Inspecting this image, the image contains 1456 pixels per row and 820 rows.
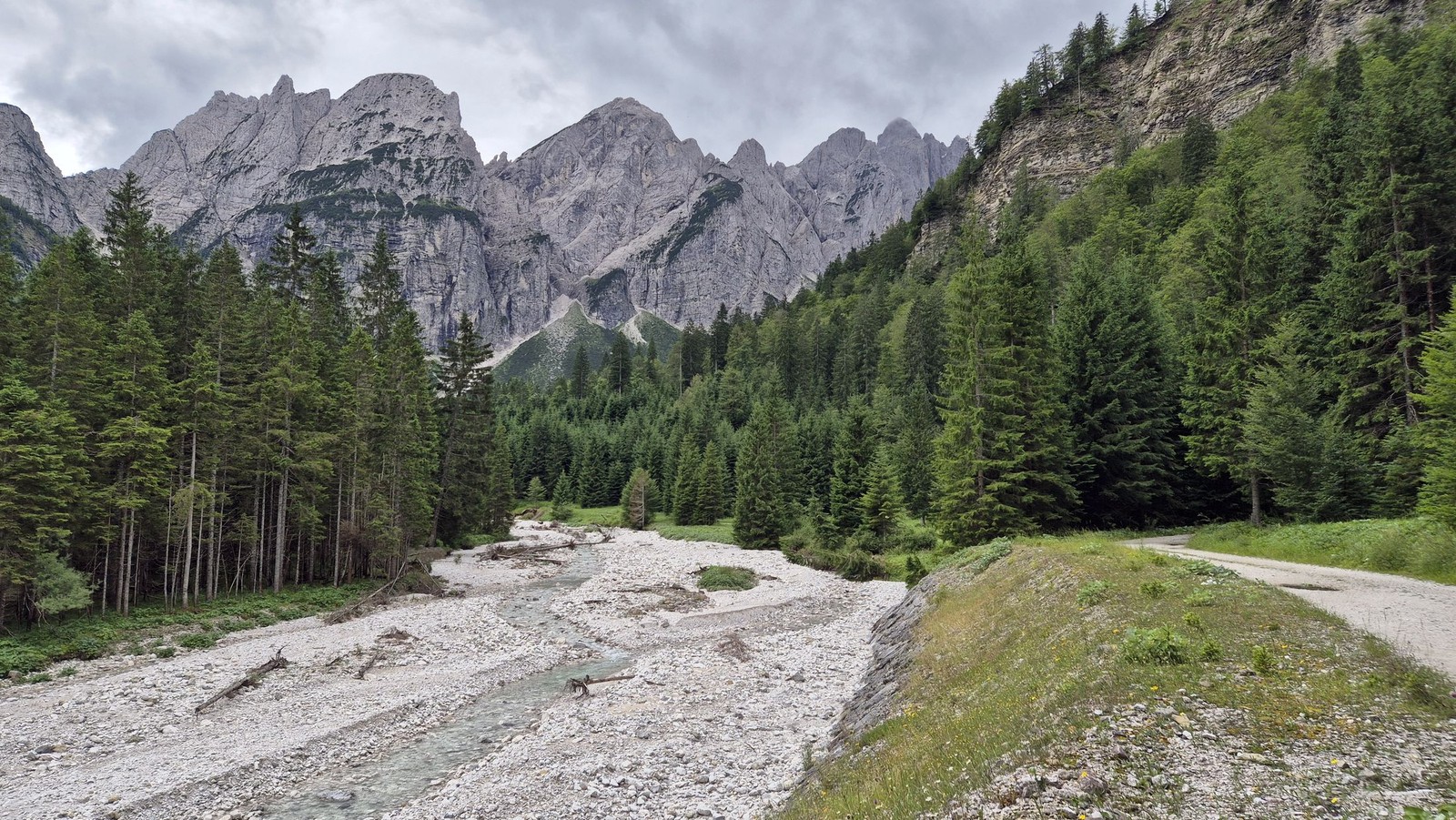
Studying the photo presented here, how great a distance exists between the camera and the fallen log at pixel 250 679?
18.5m

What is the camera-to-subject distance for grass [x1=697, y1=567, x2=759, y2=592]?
3925cm

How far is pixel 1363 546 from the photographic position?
1809 cm

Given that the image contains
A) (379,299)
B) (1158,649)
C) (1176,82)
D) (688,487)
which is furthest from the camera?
(1176,82)

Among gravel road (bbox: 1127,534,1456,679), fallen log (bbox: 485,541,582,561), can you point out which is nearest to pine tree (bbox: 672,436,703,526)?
fallen log (bbox: 485,541,582,561)

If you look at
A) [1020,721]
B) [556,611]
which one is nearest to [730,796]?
[1020,721]

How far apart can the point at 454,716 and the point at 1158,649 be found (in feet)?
60.7

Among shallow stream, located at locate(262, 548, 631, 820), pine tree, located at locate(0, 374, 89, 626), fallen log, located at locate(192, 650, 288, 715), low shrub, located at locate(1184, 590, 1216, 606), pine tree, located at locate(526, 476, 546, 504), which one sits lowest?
shallow stream, located at locate(262, 548, 631, 820)

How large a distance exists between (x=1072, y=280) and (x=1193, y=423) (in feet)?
35.5

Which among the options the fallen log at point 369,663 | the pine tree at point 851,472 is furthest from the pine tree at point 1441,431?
the fallen log at point 369,663

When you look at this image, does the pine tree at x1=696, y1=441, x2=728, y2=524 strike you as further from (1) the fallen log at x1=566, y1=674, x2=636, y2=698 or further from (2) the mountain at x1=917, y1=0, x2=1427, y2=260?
(2) the mountain at x1=917, y1=0, x2=1427, y2=260

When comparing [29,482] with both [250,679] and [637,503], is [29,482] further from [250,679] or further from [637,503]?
[637,503]

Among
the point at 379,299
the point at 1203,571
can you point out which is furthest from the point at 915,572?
the point at 379,299

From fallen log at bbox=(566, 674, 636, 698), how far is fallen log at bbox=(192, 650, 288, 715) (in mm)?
10531

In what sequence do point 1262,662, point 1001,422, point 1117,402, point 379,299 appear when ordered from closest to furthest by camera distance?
point 1262,662, point 1001,422, point 1117,402, point 379,299
